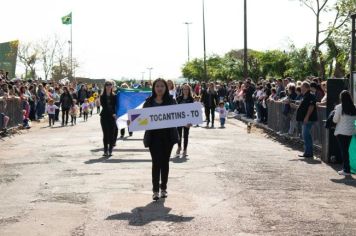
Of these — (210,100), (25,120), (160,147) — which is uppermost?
(210,100)

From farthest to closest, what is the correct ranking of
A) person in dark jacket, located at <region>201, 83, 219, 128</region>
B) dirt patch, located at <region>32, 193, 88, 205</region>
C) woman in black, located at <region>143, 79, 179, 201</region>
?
person in dark jacket, located at <region>201, 83, 219, 128</region>, woman in black, located at <region>143, 79, 179, 201</region>, dirt patch, located at <region>32, 193, 88, 205</region>

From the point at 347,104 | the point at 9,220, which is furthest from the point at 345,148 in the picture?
the point at 9,220

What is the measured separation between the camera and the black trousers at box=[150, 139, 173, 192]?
9.42 m

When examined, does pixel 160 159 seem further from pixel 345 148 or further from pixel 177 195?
pixel 345 148

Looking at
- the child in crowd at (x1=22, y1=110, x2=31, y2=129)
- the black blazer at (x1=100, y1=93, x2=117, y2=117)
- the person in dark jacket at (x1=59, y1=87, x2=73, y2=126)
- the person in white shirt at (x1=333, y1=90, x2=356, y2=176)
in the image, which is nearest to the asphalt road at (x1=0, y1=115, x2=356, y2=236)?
the person in white shirt at (x1=333, y1=90, x2=356, y2=176)

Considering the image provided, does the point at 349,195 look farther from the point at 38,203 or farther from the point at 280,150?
the point at 280,150

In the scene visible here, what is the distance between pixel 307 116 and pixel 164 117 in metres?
6.41

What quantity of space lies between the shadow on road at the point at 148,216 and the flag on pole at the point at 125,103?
7.12m

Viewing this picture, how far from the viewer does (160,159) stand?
9.45m

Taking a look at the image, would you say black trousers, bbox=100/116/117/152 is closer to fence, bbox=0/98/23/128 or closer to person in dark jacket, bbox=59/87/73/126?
fence, bbox=0/98/23/128

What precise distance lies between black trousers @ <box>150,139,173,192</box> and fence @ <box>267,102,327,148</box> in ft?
19.5

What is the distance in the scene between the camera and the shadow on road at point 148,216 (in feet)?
26.1

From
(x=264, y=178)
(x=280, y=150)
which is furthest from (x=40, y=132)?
(x=264, y=178)

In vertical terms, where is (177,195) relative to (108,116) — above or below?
below
